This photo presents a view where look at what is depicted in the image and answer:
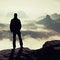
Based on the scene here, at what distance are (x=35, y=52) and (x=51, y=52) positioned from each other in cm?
306

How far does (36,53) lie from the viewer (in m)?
35.6

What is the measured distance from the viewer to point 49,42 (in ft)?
120

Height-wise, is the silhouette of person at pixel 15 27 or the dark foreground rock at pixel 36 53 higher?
the silhouette of person at pixel 15 27

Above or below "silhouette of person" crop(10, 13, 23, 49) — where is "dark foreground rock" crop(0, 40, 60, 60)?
below

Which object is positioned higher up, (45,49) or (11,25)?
(11,25)

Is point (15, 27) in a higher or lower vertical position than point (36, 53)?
higher

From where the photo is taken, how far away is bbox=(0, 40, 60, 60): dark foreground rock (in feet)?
109

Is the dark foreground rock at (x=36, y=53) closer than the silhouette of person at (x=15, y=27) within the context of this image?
No

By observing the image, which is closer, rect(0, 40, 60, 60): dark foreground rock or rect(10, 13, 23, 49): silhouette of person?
rect(10, 13, 23, 49): silhouette of person

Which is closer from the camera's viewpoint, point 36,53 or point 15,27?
point 15,27

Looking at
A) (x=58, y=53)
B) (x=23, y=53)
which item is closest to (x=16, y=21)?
(x=23, y=53)

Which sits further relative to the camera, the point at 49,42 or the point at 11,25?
the point at 49,42

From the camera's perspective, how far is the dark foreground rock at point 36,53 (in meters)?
33.1

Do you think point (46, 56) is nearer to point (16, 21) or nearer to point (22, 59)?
point (22, 59)
